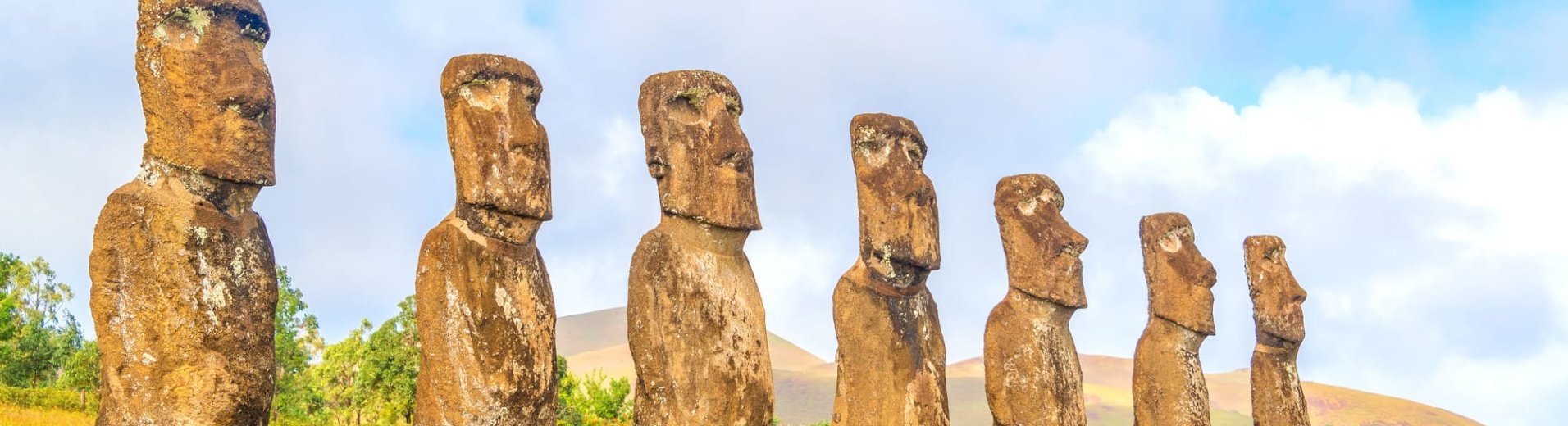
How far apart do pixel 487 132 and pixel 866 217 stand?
4104mm

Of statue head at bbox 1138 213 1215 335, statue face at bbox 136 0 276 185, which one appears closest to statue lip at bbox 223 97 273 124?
statue face at bbox 136 0 276 185

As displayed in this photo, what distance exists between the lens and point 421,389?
9984mm

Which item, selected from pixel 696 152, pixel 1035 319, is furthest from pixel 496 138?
pixel 1035 319

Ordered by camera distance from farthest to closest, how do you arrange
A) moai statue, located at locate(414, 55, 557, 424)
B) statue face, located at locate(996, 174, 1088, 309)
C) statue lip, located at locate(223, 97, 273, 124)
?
statue face, located at locate(996, 174, 1088, 309) < moai statue, located at locate(414, 55, 557, 424) < statue lip, located at locate(223, 97, 273, 124)

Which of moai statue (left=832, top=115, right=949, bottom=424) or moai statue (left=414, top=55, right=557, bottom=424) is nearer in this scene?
moai statue (left=414, top=55, right=557, bottom=424)

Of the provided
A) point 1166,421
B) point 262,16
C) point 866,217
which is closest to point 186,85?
point 262,16

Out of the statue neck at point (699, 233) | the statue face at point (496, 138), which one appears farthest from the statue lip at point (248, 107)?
the statue neck at point (699, 233)

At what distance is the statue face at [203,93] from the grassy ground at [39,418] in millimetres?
10047

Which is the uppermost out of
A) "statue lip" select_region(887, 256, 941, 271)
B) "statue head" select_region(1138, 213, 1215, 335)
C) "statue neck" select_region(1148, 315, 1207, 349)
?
"statue head" select_region(1138, 213, 1215, 335)

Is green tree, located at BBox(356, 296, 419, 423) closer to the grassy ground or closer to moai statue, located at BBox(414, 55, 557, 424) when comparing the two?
the grassy ground

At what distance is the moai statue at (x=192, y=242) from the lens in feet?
30.2

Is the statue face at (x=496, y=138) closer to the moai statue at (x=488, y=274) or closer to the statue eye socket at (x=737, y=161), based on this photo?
the moai statue at (x=488, y=274)

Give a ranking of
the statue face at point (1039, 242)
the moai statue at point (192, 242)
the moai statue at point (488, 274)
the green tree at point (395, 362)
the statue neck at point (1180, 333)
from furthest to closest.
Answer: the green tree at point (395, 362), the statue neck at point (1180, 333), the statue face at point (1039, 242), the moai statue at point (488, 274), the moai statue at point (192, 242)

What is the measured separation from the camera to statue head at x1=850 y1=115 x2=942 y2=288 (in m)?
12.7
